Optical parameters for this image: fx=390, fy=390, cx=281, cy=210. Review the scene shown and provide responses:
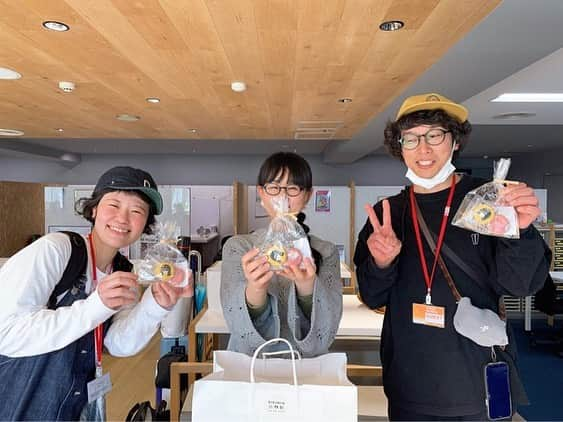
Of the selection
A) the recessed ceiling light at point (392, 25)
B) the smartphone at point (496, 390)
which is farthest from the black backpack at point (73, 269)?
the recessed ceiling light at point (392, 25)

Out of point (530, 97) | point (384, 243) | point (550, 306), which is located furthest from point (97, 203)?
point (550, 306)

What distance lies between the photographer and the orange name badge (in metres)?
1.30

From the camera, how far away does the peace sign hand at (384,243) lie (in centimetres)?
131

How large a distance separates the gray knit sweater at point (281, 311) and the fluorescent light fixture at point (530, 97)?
13.6 ft

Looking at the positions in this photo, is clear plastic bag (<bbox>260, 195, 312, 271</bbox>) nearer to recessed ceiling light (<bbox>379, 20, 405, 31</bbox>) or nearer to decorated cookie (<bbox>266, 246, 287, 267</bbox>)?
decorated cookie (<bbox>266, 246, 287, 267</bbox>)

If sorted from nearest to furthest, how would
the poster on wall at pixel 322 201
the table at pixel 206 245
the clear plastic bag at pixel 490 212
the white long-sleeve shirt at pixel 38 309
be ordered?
the white long-sleeve shirt at pixel 38 309 < the clear plastic bag at pixel 490 212 < the poster on wall at pixel 322 201 < the table at pixel 206 245

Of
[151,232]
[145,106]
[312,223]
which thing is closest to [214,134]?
[145,106]

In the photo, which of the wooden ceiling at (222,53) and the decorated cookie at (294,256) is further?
the wooden ceiling at (222,53)

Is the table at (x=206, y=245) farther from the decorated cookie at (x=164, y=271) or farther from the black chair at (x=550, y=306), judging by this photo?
the decorated cookie at (x=164, y=271)

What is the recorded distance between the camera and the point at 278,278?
135 cm

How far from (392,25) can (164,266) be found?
5.41 feet

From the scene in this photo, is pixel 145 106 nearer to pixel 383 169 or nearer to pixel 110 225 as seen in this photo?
pixel 110 225

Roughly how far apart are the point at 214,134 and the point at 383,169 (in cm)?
644

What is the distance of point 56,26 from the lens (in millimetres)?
2043
